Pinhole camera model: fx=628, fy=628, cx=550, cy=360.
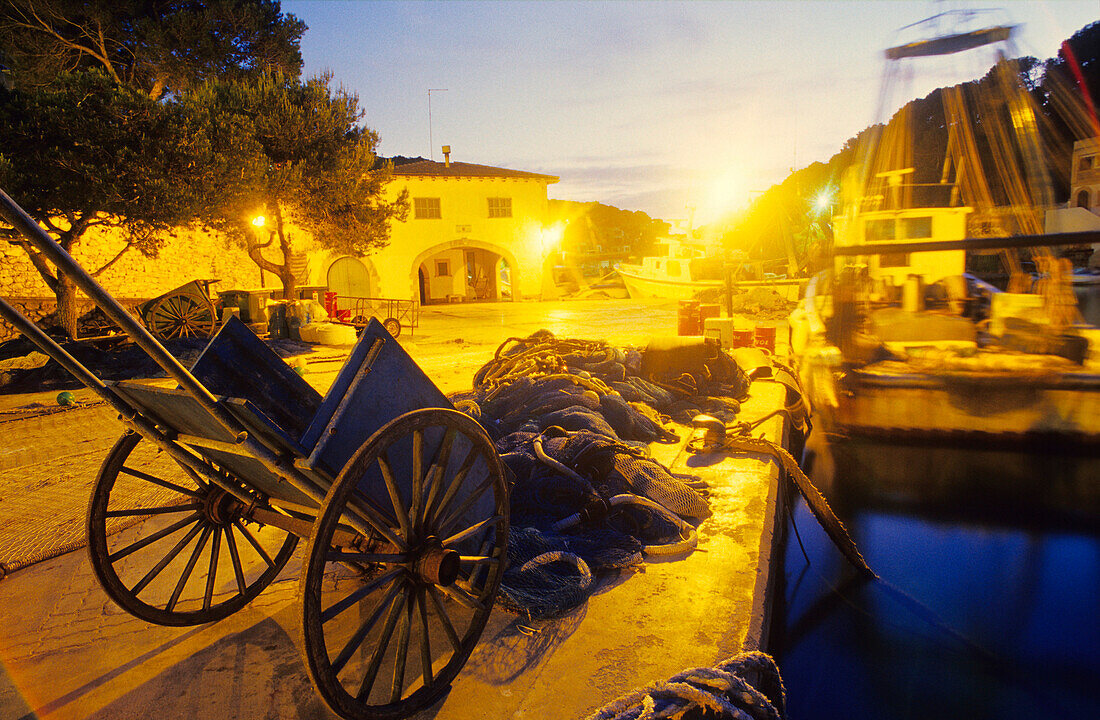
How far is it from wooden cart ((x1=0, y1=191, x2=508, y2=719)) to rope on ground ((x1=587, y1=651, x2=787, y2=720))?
0.71 meters

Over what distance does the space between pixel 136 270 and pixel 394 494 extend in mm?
18267

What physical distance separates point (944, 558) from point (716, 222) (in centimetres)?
2885

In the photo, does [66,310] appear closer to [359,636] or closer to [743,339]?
[359,636]

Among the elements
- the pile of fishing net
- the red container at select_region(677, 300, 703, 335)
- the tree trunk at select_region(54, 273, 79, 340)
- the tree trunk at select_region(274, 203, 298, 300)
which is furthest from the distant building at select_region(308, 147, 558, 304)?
the pile of fishing net

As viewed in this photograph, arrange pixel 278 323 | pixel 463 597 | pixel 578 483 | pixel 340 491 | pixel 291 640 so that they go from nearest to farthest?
pixel 340 491 → pixel 463 597 → pixel 291 640 → pixel 578 483 → pixel 278 323

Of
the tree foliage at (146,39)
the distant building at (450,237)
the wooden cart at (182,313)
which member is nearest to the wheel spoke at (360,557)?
the wooden cart at (182,313)

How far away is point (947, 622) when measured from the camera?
4473 millimetres

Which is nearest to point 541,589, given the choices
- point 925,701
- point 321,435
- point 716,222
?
point 321,435

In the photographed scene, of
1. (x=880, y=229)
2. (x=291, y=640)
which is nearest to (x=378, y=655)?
(x=291, y=640)

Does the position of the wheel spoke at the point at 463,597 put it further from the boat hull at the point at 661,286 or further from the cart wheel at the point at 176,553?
the boat hull at the point at 661,286

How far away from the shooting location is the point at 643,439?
6.21 m

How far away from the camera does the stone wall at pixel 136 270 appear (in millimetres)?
14172

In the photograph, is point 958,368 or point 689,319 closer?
point 958,368

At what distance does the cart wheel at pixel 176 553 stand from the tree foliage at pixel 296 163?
1067 centimetres
